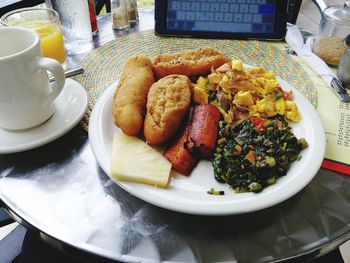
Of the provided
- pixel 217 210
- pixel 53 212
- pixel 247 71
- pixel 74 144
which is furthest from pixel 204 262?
pixel 247 71

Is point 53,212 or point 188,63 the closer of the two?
point 53,212

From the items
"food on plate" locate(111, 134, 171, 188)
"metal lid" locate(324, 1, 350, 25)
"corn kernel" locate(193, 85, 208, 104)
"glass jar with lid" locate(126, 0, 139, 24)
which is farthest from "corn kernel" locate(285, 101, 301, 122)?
"glass jar with lid" locate(126, 0, 139, 24)

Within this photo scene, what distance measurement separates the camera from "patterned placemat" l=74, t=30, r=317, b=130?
116cm

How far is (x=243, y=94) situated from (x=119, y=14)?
78 cm


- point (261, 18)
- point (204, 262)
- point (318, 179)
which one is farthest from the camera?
point (261, 18)

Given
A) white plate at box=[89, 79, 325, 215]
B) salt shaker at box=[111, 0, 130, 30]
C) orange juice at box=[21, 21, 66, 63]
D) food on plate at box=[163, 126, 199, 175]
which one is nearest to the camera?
white plate at box=[89, 79, 325, 215]

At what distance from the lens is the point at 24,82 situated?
0.82 metres

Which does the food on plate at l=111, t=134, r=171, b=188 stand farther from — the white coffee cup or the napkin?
the napkin

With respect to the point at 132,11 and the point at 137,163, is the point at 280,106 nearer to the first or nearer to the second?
the point at 137,163

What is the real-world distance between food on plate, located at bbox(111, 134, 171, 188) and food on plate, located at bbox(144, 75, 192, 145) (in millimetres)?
41

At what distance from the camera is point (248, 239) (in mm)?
688

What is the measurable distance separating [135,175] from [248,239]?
260 mm

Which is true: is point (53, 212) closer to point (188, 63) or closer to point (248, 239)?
point (248, 239)

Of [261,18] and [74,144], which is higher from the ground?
[261,18]
